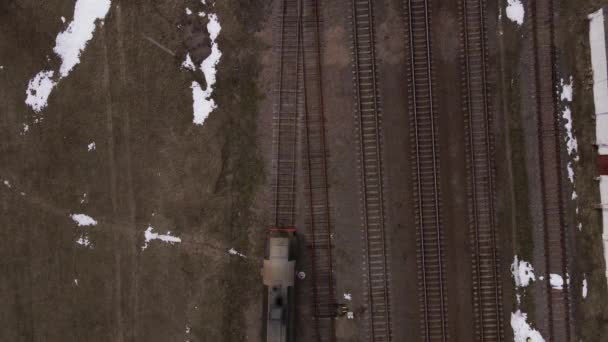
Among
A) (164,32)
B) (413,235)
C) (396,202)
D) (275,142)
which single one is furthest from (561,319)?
(164,32)

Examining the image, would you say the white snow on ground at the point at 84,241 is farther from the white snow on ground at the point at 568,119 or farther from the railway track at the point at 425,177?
the white snow on ground at the point at 568,119

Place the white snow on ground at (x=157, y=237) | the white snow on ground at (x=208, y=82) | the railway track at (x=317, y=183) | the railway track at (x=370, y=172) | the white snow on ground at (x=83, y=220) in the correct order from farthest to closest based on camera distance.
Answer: the white snow on ground at (x=83, y=220) → the white snow on ground at (x=157, y=237) → the white snow on ground at (x=208, y=82) → the railway track at (x=317, y=183) → the railway track at (x=370, y=172)

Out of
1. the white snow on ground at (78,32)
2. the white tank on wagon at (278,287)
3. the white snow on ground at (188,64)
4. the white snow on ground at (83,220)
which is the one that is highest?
the white snow on ground at (78,32)

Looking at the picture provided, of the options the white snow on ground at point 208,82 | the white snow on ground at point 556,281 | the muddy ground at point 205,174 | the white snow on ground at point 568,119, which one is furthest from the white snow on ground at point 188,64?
the white snow on ground at point 556,281

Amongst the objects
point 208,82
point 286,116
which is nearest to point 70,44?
point 208,82

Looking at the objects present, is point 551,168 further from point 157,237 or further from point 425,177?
point 157,237

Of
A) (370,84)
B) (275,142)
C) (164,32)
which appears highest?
(164,32)

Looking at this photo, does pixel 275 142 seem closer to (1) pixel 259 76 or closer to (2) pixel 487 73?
(1) pixel 259 76

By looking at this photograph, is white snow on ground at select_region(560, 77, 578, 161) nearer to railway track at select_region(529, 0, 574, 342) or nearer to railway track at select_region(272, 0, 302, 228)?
railway track at select_region(529, 0, 574, 342)
